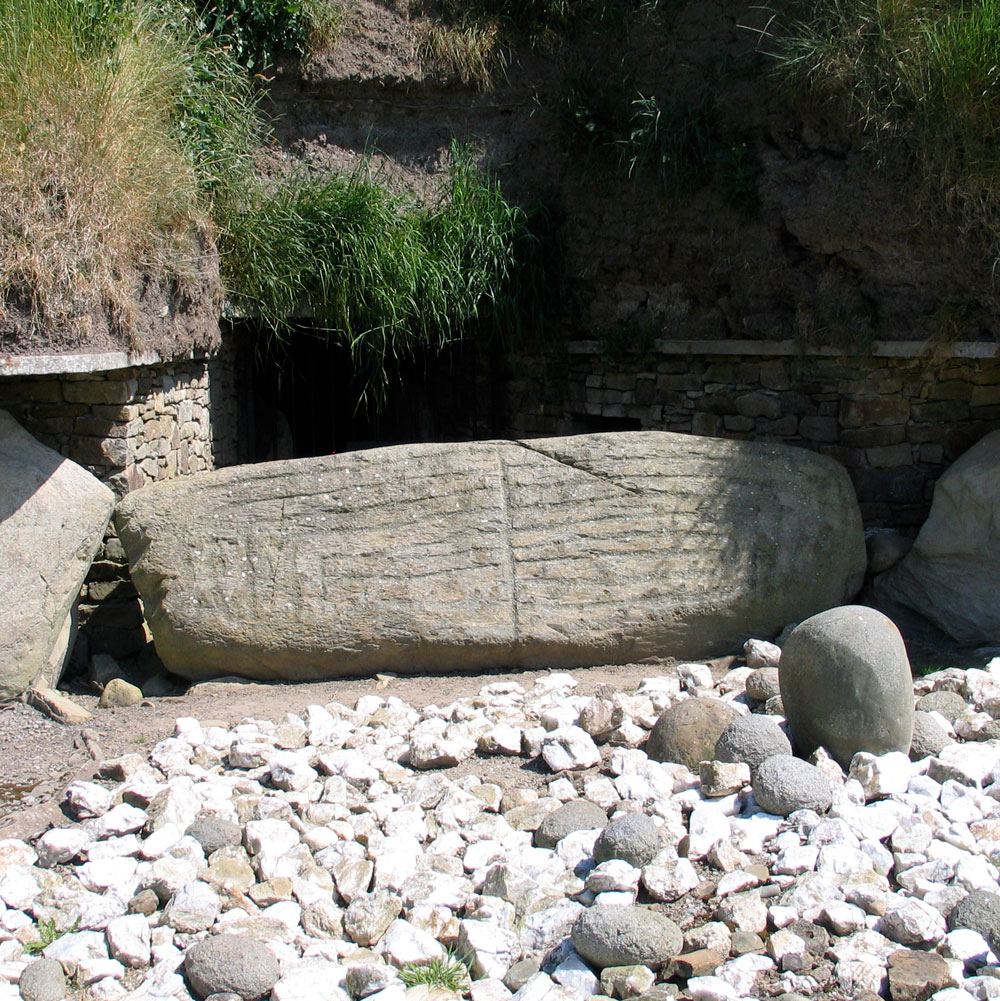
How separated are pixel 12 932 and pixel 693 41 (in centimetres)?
573

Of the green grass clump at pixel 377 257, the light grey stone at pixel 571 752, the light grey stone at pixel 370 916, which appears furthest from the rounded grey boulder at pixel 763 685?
the green grass clump at pixel 377 257

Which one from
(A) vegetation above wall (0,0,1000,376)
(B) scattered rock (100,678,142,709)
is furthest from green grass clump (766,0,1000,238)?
(B) scattered rock (100,678,142,709)

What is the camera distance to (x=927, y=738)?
3266mm

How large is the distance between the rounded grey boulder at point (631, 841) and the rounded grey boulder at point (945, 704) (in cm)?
137

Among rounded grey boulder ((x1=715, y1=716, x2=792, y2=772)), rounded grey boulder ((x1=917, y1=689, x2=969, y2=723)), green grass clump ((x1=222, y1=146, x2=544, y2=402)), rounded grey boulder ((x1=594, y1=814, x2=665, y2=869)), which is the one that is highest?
green grass clump ((x1=222, y1=146, x2=544, y2=402))

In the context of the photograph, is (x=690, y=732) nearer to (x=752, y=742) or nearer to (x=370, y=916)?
(x=752, y=742)

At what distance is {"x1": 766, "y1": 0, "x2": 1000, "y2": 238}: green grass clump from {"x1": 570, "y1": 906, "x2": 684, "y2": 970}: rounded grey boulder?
376cm

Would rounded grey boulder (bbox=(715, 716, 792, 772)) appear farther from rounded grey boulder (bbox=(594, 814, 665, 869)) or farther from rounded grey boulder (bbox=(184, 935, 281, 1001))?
rounded grey boulder (bbox=(184, 935, 281, 1001))

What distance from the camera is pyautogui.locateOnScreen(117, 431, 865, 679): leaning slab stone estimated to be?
4.22 metres

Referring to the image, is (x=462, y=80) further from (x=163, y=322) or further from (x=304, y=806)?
(x=304, y=806)

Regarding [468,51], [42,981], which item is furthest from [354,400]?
[42,981]

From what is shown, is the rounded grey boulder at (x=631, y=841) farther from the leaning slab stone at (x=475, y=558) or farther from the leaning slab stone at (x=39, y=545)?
the leaning slab stone at (x=39, y=545)

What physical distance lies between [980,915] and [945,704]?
1.40 meters

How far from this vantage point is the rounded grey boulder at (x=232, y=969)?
227 centimetres
